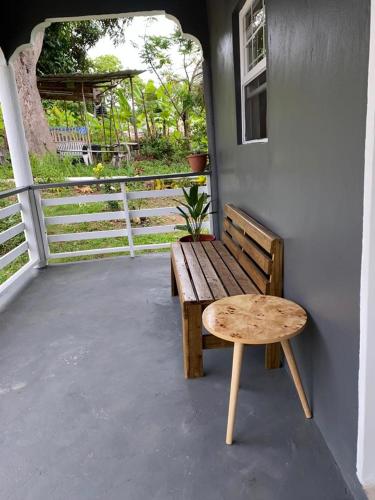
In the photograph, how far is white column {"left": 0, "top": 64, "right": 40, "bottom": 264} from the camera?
3674 millimetres

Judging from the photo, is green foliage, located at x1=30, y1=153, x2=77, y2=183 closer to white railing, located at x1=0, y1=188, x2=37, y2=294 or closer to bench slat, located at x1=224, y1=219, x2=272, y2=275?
white railing, located at x1=0, y1=188, x2=37, y2=294

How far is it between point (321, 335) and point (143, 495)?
88 centimetres

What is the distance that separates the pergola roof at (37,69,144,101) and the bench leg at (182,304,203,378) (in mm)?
5333

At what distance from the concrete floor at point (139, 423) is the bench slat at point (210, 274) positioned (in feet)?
1.47

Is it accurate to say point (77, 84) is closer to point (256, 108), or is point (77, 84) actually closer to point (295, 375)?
point (256, 108)

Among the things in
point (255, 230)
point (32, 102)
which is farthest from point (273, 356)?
point (32, 102)

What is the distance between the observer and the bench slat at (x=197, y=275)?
1.92m

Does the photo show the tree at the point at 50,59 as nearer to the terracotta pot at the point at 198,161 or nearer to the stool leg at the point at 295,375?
the terracotta pot at the point at 198,161

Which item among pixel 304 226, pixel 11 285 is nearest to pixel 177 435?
pixel 304 226

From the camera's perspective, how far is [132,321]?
8.79 feet

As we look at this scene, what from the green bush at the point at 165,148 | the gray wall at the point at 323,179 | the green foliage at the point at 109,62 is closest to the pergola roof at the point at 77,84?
the green bush at the point at 165,148

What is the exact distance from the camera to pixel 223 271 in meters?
2.31

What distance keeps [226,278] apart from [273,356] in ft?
1.67

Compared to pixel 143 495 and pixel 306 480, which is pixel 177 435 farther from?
pixel 306 480
